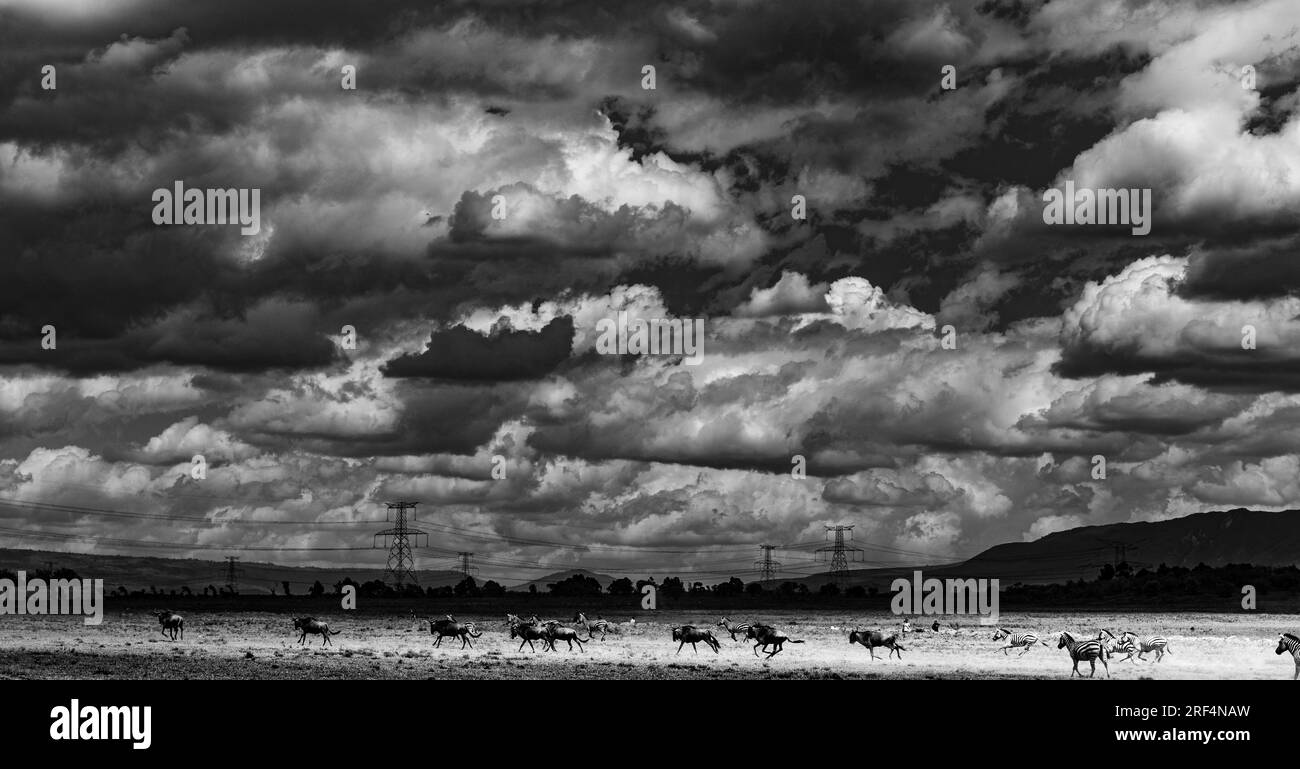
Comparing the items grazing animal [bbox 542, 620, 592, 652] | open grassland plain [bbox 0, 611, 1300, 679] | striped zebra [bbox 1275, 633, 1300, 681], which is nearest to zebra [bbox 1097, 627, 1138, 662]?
open grassland plain [bbox 0, 611, 1300, 679]

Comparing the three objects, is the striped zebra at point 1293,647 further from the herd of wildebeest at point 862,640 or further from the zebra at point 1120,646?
the zebra at point 1120,646

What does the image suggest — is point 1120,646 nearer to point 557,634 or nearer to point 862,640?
point 862,640

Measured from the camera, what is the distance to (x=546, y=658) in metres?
63.0

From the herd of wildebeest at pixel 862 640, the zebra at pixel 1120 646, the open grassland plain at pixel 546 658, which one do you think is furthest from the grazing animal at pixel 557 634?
the zebra at pixel 1120 646

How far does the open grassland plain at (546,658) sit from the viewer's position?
2149 inches

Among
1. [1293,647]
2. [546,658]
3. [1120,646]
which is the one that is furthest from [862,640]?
[1293,647]

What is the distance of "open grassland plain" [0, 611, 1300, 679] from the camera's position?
54594 millimetres

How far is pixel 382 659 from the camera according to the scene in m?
61.3

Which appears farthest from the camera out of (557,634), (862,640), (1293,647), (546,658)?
(557,634)

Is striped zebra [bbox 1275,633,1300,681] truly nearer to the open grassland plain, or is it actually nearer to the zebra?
the open grassland plain

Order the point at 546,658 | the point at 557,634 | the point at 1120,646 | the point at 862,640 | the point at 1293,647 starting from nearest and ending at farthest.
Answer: the point at 1293,647 < the point at 1120,646 < the point at 546,658 < the point at 862,640 < the point at 557,634
